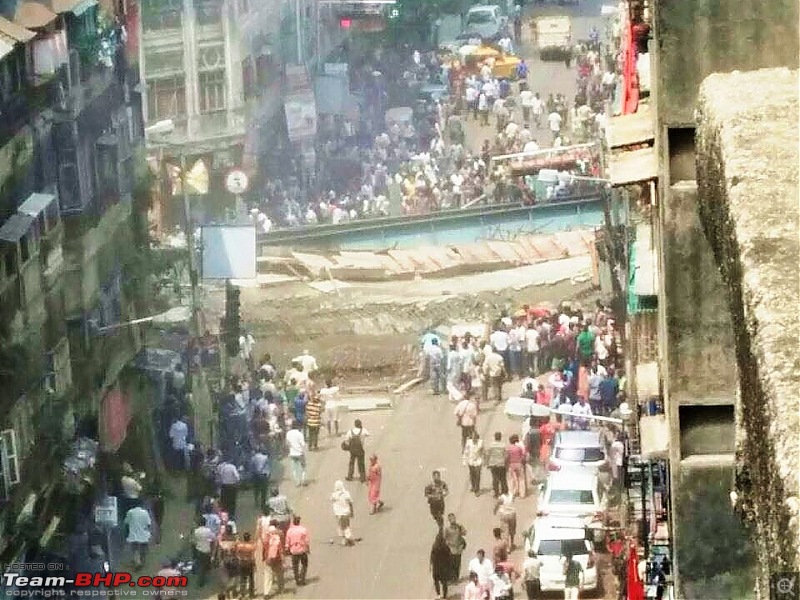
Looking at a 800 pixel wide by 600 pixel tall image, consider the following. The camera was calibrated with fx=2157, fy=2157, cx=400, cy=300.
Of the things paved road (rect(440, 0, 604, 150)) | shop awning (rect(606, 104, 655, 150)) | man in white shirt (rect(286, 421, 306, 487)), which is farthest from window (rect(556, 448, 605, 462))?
shop awning (rect(606, 104, 655, 150))

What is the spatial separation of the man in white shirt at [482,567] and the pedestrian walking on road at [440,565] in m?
0.25

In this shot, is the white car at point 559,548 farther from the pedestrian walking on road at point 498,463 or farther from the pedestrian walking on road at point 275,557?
the pedestrian walking on road at point 275,557

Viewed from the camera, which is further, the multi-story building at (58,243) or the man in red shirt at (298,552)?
the man in red shirt at (298,552)

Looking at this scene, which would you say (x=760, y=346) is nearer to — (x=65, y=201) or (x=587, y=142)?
(x=65, y=201)

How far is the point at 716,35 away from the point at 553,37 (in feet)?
59.6

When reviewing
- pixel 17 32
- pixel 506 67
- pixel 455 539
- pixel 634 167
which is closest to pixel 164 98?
pixel 17 32

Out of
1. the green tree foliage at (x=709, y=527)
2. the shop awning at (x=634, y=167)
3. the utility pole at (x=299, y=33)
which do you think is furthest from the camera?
the utility pole at (x=299, y=33)

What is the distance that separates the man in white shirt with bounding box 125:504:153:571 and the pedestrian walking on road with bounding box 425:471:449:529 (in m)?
3.07

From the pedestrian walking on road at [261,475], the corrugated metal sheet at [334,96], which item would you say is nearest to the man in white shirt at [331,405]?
the pedestrian walking on road at [261,475]

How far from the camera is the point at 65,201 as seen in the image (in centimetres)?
2398

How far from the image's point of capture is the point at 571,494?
22922 millimetres

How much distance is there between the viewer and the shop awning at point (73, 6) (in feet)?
79.3

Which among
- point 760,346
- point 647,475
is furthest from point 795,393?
point 647,475

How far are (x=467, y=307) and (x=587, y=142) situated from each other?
2.54 m
